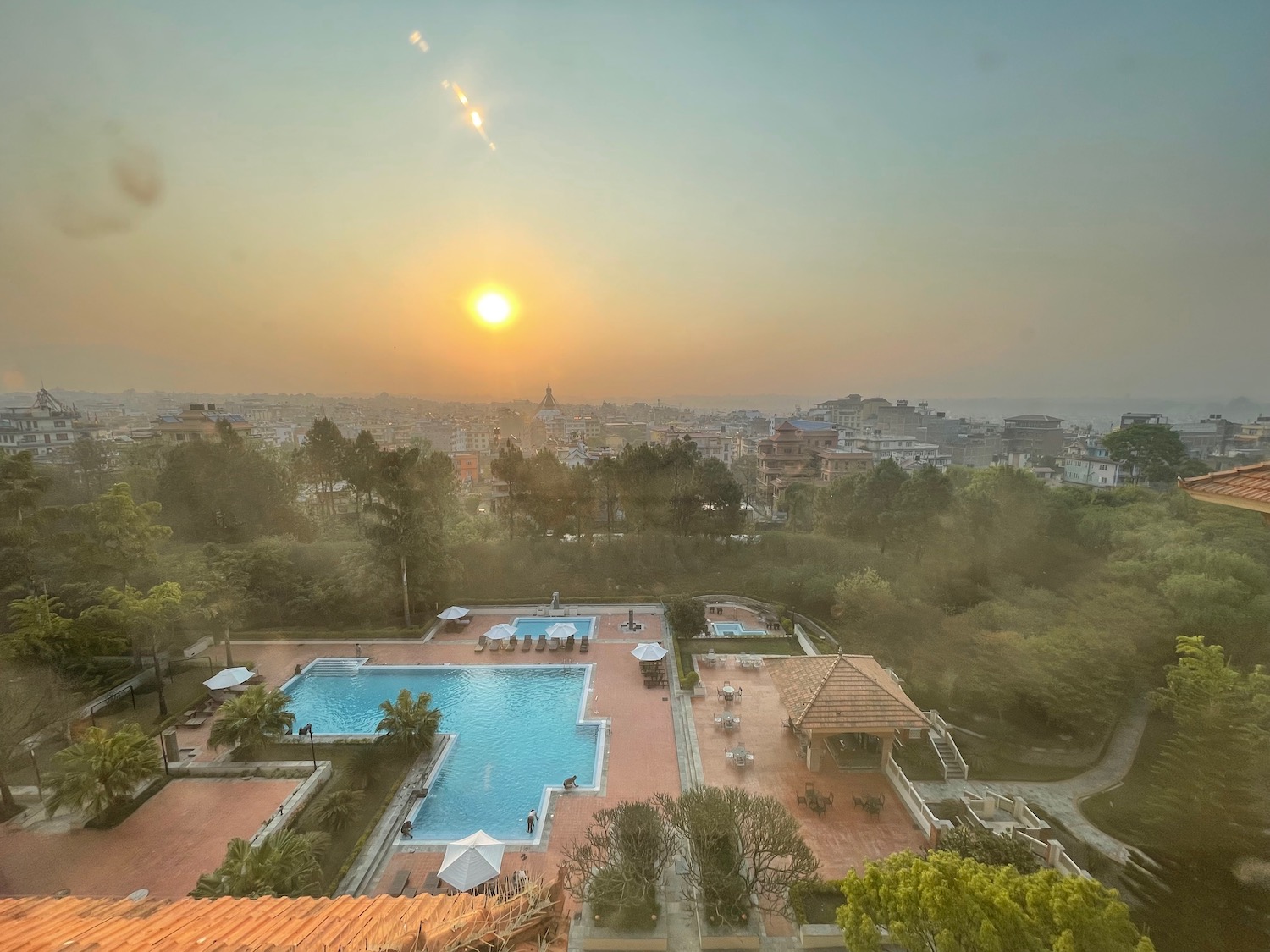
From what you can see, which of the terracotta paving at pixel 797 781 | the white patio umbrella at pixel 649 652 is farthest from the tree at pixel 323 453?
the terracotta paving at pixel 797 781

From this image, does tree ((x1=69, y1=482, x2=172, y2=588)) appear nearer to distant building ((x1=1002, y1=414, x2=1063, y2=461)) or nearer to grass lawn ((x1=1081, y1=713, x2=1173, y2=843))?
grass lawn ((x1=1081, y1=713, x2=1173, y2=843))

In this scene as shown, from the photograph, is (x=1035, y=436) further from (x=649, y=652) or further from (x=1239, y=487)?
(x=1239, y=487)

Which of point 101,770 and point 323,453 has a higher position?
point 323,453

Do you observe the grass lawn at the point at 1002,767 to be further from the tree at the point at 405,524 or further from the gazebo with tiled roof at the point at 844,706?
the tree at the point at 405,524

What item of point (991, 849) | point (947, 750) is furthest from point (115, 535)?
point (947, 750)

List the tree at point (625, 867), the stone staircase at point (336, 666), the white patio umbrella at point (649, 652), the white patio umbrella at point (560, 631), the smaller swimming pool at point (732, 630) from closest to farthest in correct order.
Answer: the tree at point (625, 867) → the white patio umbrella at point (649, 652) → the stone staircase at point (336, 666) → the white patio umbrella at point (560, 631) → the smaller swimming pool at point (732, 630)

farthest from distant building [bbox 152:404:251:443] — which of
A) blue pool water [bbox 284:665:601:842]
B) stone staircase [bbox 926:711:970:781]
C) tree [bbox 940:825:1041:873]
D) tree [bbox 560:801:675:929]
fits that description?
tree [bbox 940:825:1041:873]
